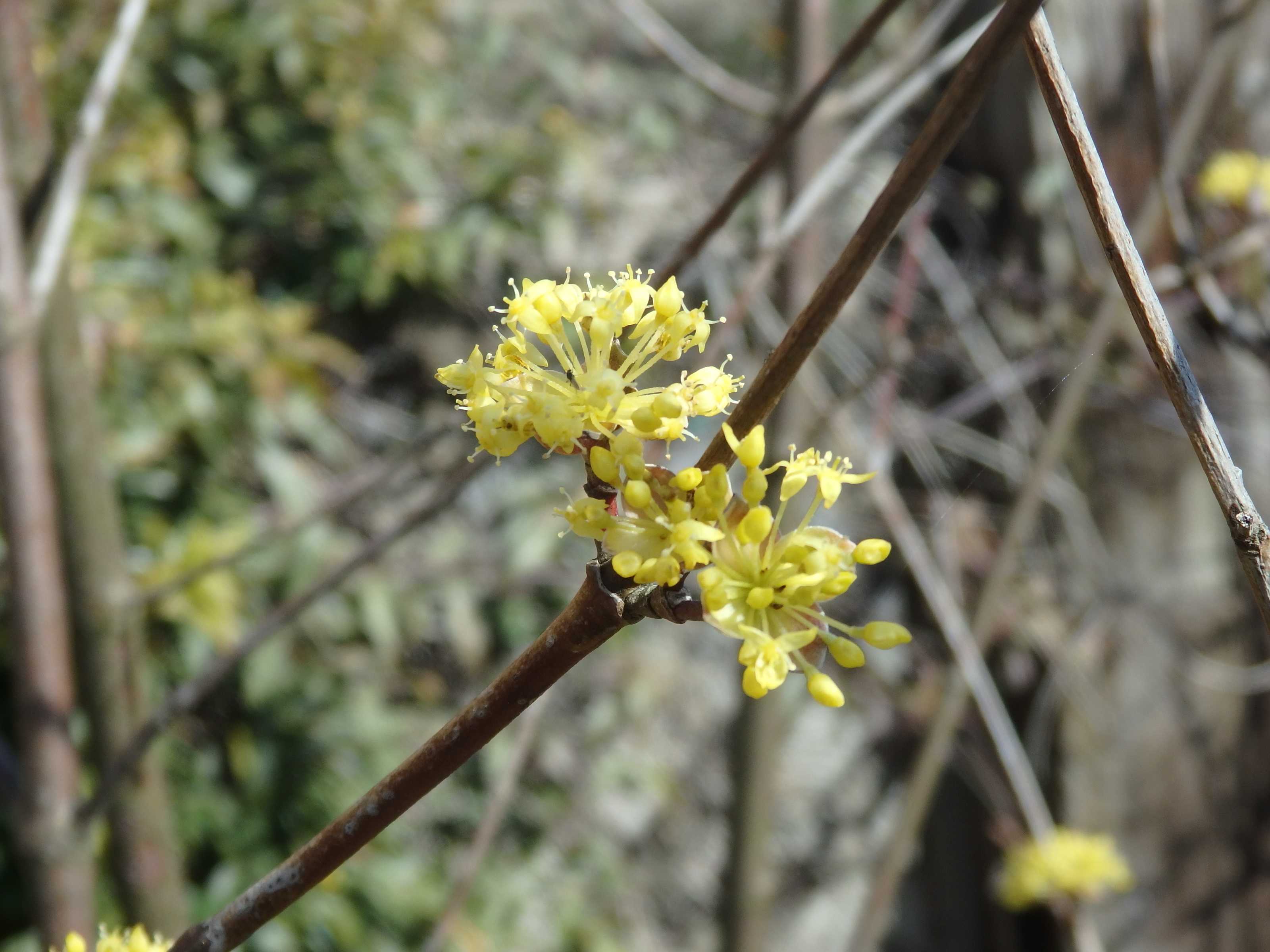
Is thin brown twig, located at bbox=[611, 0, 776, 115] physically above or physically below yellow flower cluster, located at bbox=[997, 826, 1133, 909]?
above

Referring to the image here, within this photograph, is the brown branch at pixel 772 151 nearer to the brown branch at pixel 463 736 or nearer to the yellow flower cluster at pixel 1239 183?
the brown branch at pixel 463 736

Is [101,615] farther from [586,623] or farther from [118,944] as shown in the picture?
[586,623]

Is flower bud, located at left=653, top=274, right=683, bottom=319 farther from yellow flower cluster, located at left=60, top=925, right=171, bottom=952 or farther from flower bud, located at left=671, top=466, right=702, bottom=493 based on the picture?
yellow flower cluster, located at left=60, top=925, right=171, bottom=952

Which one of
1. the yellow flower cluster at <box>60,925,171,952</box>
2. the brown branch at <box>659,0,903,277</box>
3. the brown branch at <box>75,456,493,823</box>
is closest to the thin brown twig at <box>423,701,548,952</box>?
the brown branch at <box>75,456,493,823</box>

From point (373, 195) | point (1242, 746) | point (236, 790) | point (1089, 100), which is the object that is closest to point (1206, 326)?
point (1089, 100)

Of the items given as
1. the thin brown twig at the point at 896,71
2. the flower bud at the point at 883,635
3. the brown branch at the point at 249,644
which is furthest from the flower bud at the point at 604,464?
the thin brown twig at the point at 896,71

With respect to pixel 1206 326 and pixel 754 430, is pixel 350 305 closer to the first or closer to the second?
pixel 1206 326

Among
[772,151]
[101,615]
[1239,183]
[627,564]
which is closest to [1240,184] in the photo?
[1239,183]
